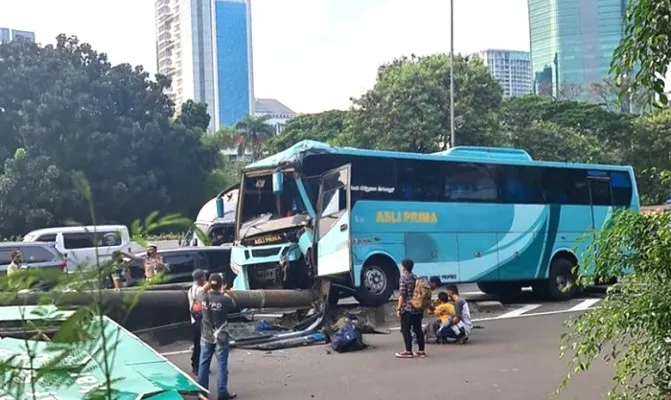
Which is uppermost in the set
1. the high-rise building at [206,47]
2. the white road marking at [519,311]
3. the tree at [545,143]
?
the high-rise building at [206,47]

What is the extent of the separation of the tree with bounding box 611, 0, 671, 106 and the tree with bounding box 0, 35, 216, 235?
103ft

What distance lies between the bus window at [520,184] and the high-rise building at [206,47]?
88.9 meters

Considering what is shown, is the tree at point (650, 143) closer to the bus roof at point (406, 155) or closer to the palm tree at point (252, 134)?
the palm tree at point (252, 134)

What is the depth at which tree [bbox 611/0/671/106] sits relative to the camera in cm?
426

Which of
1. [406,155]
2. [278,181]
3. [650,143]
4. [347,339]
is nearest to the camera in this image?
[347,339]

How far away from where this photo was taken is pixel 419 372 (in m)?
10.9

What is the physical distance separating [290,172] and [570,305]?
722cm

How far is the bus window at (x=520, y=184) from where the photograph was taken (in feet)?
59.5

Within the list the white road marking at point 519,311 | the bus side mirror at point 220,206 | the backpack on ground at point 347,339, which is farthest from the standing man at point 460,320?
the bus side mirror at point 220,206

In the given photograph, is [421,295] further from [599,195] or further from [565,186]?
[599,195]

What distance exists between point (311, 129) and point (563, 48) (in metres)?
31.1

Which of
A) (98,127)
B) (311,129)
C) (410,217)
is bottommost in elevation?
(410,217)

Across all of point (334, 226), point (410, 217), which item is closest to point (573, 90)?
point (410, 217)

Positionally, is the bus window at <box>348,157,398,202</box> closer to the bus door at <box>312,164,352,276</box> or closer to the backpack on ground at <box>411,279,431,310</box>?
the bus door at <box>312,164,352,276</box>
